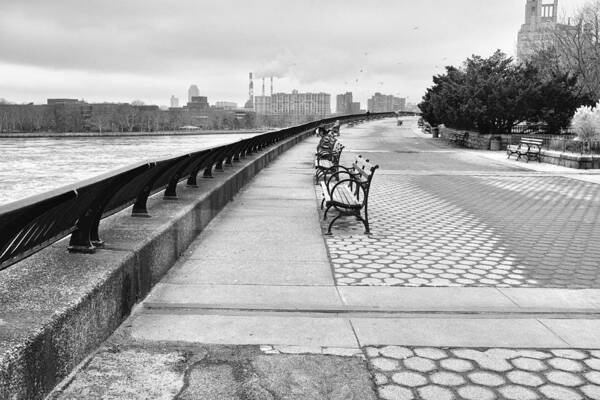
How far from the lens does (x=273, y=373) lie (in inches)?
139

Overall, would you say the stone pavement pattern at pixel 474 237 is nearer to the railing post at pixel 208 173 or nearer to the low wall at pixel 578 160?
the railing post at pixel 208 173

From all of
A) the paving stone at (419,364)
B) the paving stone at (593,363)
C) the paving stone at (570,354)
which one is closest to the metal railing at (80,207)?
the paving stone at (419,364)

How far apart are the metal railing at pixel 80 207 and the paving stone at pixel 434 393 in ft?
7.82

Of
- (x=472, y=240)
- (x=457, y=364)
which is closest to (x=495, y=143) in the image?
(x=472, y=240)

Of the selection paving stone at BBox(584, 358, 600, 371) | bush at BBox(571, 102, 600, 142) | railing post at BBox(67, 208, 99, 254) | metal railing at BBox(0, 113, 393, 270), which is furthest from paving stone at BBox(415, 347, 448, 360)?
bush at BBox(571, 102, 600, 142)

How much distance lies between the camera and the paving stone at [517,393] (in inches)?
131

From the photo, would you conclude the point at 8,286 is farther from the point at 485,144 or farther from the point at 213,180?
the point at 485,144

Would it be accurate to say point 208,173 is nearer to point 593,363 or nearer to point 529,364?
point 529,364

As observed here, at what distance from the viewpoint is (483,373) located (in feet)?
11.8

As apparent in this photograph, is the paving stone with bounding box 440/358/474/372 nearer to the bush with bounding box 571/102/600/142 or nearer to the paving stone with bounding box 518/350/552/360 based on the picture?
the paving stone with bounding box 518/350/552/360

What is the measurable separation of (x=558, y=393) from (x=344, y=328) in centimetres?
152

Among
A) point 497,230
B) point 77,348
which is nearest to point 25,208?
point 77,348

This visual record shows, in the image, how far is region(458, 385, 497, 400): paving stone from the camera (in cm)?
332

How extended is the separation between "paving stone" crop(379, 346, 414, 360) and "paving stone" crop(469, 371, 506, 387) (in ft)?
1.46
